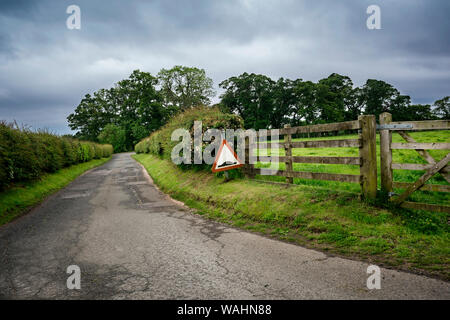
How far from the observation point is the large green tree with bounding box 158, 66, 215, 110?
61281mm

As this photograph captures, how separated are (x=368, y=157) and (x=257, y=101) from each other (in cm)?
6988

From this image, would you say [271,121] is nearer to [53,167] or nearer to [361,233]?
[53,167]

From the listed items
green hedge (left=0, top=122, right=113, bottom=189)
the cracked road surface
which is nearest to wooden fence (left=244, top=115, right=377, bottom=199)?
the cracked road surface

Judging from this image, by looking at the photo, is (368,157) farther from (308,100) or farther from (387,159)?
(308,100)

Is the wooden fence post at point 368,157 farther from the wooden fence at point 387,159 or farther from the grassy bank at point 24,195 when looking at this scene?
the grassy bank at point 24,195

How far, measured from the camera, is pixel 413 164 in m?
5.25

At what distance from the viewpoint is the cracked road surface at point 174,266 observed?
3.22 m

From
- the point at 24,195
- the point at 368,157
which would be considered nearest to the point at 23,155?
the point at 24,195

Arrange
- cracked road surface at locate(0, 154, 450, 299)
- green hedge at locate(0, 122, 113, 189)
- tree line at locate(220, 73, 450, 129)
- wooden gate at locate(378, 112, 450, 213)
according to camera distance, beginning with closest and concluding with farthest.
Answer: cracked road surface at locate(0, 154, 450, 299) < wooden gate at locate(378, 112, 450, 213) < green hedge at locate(0, 122, 113, 189) < tree line at locate(220, 73, 450, 129)

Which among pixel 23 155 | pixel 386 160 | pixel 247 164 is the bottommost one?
pixel 247 164

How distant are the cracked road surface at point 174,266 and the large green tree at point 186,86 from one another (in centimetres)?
5631

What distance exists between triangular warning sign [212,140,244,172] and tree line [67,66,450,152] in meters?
52.8

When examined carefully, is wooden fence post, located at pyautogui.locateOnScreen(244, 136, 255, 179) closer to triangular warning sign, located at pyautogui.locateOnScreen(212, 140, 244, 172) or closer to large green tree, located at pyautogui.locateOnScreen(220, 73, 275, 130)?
triangular warning sign, located at pyautogui.locateOnScreen(212, 140, 244, 172)

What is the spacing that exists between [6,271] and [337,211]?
6.17 metres
